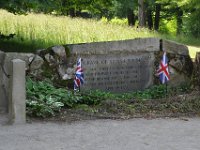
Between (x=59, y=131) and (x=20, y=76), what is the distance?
1.19 m

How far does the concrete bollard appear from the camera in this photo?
7562mm

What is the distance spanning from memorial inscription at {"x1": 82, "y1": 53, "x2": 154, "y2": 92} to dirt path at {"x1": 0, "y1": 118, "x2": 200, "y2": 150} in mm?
3353

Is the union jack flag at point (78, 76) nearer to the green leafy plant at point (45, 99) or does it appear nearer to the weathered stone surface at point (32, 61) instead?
the green leafy plant at point (45, 99)

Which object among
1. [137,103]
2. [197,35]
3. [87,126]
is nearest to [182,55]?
[137,103]

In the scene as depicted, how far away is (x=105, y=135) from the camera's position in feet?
23.0

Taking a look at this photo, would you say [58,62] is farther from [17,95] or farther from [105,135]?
[105,135]

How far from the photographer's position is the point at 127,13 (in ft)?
131

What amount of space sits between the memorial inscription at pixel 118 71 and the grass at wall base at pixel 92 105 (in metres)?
1.47

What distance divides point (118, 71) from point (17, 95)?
4.42 metres

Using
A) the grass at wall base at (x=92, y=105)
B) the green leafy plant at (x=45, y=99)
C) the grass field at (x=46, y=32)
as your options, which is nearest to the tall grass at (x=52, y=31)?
the grass field at (x=46, y=32)

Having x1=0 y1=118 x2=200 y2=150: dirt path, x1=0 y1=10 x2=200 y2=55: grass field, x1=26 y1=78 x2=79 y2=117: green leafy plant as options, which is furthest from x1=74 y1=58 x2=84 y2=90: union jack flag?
x1=0 y1=10 x2=200 y2=55: grass field

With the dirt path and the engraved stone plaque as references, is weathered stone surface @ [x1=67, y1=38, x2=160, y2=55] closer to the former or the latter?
the engraved stone plaque

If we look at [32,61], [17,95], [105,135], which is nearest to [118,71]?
[32,61]

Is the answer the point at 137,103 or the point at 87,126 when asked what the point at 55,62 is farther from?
the point at 87,126
